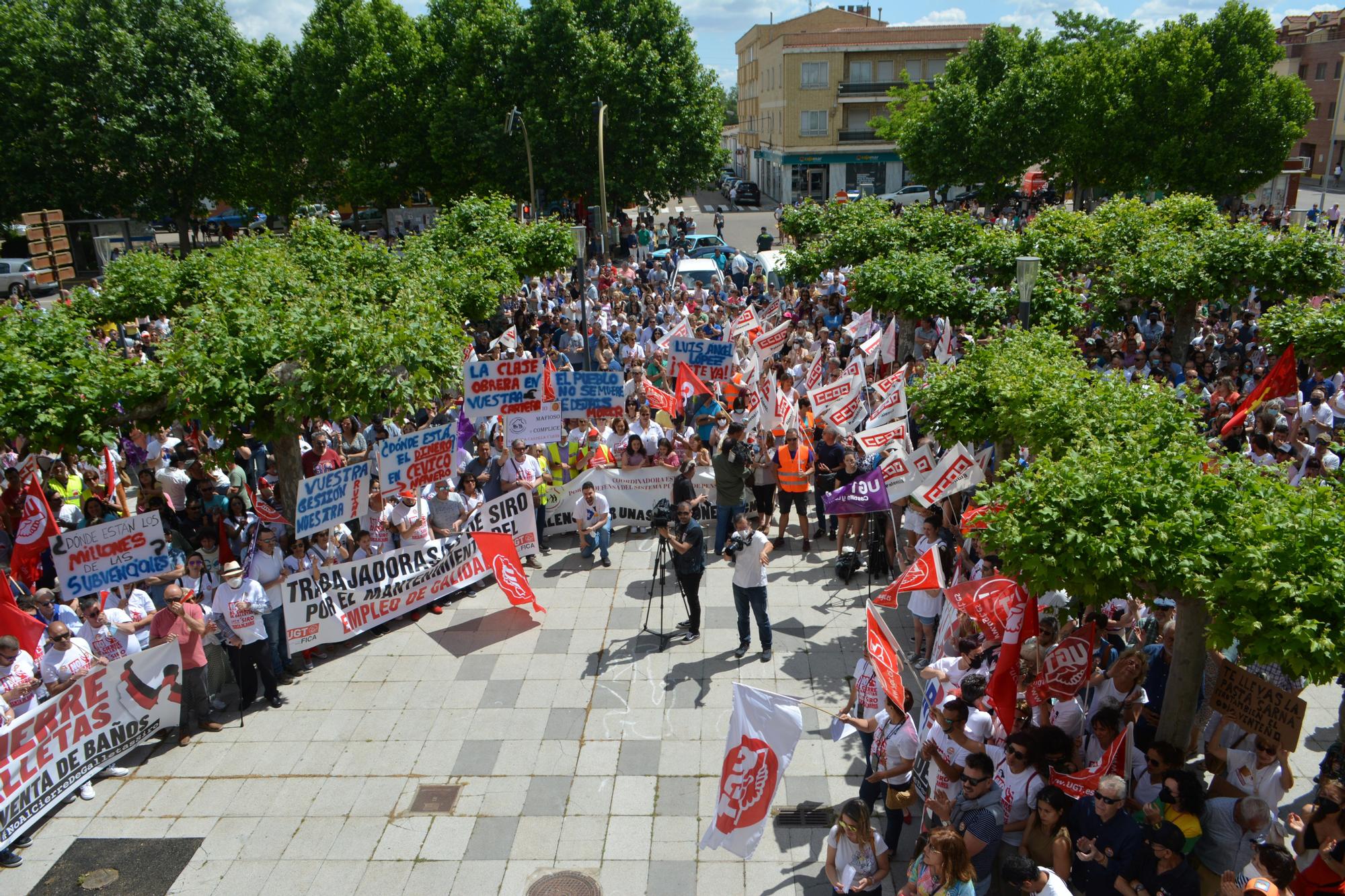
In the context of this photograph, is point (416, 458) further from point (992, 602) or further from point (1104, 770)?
point (1104, 770)

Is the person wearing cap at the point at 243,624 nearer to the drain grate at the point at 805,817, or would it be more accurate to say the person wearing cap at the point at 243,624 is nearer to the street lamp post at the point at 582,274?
the drain grate at the point at 805,817

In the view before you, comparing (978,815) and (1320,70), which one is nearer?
(978,815)

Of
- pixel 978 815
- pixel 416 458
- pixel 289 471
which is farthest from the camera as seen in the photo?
pixel 416 458

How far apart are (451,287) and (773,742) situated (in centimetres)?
1227

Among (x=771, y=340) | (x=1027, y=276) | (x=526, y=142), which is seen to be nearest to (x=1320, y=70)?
(x=526, y=142)

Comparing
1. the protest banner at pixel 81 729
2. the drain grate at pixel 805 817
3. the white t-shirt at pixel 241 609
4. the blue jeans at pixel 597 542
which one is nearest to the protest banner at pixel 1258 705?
the drain grate at pixel 805 817

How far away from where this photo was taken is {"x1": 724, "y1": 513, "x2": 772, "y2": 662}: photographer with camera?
32.2ft

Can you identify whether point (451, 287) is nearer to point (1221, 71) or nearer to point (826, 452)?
point (826, 452)

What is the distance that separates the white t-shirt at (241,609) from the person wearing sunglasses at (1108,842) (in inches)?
295

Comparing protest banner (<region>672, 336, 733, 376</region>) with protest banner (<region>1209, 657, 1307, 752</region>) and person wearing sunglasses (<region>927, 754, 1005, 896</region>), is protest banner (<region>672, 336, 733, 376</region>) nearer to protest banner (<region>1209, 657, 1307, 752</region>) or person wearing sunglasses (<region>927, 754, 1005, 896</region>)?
protest banner (<region>1209, 657, 1307, 752</region>)

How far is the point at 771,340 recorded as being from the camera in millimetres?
17266

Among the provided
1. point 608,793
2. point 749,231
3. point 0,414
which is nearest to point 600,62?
point 749,231

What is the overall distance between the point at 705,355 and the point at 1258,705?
35.0 ft

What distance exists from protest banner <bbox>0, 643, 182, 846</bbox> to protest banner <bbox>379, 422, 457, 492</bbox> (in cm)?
276
